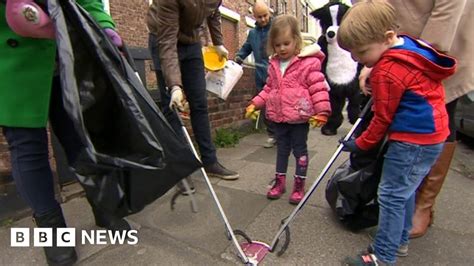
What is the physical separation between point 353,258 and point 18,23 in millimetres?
1848

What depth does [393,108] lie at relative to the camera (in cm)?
149

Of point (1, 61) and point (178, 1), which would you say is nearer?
point (1, 61)

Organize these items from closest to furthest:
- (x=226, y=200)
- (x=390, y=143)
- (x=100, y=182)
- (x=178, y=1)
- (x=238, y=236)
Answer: (x=100, y=182) < (x=390, y=143) < (x=238, y=236) < (x=178, y=1) < (x=226, y=200)

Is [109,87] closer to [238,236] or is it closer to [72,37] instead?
[72,37]

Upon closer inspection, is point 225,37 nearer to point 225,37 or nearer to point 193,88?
point 225,37

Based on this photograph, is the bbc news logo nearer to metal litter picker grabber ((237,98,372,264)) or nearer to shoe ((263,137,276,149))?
metal litter picker grabber ((237,98,372,264))

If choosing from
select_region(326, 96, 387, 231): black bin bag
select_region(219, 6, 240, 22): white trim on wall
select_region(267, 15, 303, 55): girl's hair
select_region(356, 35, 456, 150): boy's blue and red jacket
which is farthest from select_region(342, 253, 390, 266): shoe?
select_region(219, 6, 240, 22): white trim on wall

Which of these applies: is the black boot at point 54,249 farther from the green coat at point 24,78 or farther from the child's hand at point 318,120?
the child's hand at point 318,120

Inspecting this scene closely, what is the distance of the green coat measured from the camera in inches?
59.8

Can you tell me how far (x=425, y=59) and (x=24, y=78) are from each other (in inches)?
67.7

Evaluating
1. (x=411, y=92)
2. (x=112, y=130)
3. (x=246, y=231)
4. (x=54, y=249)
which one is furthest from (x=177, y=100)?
(x=411, y=92)

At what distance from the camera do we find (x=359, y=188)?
1860 mm

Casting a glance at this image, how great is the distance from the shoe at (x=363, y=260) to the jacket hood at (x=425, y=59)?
2.85 feet

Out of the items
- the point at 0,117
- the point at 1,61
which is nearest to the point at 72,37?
the point at 1,61
